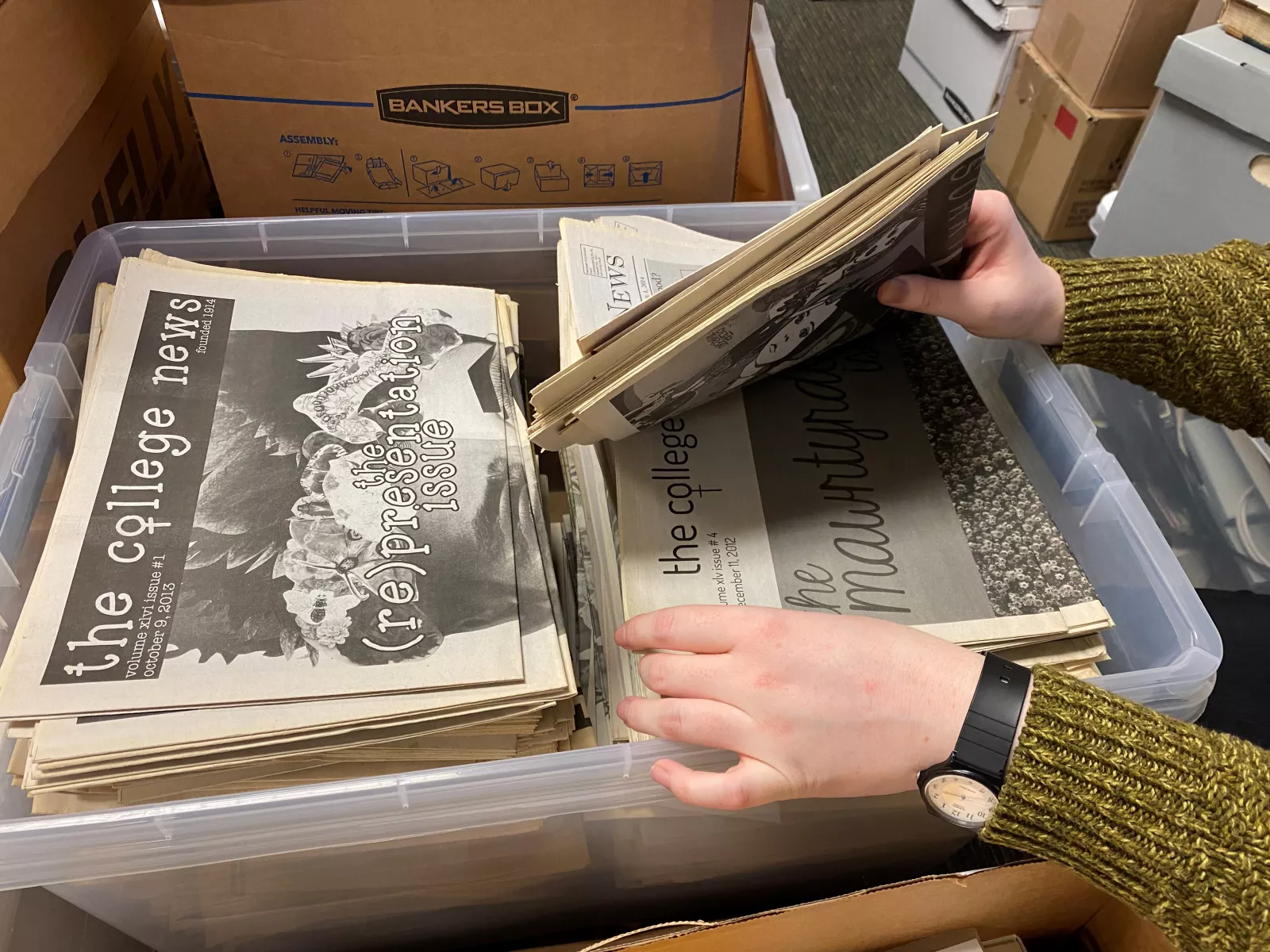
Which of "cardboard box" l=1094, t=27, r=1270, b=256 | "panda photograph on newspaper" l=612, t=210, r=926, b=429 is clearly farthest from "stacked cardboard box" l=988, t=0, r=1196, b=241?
"panda photograph on newspaper" l=612, t=210, r=926, b=429

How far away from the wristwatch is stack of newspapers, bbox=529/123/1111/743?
79 millimetres

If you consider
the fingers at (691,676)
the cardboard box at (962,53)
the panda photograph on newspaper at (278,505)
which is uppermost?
the cardboard box at (962,53)

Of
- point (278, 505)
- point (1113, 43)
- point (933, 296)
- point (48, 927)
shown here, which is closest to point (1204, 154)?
point (1113, 43)

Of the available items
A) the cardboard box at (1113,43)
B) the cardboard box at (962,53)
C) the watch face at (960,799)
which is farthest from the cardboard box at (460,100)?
the cardboard box at (962,53)

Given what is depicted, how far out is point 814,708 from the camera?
16.2 inches

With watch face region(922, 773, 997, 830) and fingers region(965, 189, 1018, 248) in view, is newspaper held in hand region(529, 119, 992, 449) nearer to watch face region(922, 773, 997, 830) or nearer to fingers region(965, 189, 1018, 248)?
fingers region(965, 189, 1018, 248)

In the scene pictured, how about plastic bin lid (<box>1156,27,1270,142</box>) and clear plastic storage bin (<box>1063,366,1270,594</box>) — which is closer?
clear plastic storage bin (<box>1063,366,1270,594</box>)

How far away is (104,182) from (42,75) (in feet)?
0.41

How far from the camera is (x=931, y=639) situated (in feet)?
1.43

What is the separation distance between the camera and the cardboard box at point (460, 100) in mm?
588

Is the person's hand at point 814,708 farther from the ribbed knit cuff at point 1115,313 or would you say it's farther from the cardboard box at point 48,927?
the cardboard box at point 48,927

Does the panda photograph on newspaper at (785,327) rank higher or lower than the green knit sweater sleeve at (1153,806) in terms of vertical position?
higher

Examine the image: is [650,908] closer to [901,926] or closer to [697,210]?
[901,926]

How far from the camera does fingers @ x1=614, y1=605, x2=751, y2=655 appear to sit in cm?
44
